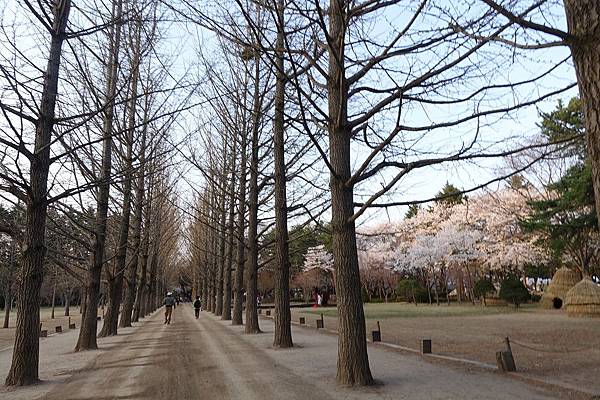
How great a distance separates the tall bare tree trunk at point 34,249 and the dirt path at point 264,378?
0.67m

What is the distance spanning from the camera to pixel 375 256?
55.2m

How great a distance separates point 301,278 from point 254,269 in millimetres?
44360

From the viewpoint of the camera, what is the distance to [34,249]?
7367mm

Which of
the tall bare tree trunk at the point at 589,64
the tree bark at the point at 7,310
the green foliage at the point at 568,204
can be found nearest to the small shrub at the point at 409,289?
the green foliage at the point at 568,204

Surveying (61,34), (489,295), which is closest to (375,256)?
(489,295)

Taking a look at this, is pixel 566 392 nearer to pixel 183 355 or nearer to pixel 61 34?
pixel 183 355

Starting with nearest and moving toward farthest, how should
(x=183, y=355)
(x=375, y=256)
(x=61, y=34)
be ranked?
(x=61, y=34)
(x=183, y=355)
(x=375, y=256)

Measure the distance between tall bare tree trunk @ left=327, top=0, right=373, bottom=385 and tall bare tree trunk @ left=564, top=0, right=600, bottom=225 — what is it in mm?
2965

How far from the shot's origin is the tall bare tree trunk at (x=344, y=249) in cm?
647

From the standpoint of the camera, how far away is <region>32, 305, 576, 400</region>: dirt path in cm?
608

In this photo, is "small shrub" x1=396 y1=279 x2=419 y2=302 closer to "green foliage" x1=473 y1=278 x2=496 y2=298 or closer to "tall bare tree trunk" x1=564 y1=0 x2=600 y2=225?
"green foliage" x1=473 y1=278 x2=496 y2=298

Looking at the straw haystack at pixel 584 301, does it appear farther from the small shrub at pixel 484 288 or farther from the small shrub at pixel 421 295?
the small shrub at pixel 421 295

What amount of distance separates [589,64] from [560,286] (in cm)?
3021

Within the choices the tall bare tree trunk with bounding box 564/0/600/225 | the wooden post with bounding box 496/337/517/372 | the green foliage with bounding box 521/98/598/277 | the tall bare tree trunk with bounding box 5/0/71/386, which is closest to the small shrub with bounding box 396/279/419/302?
the green foliage with bounding box 521/98/598/277
